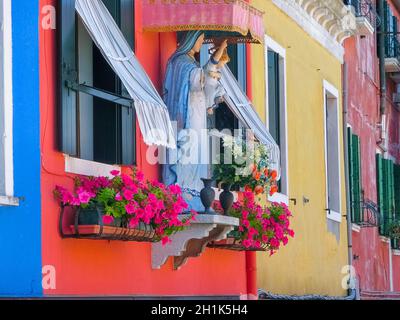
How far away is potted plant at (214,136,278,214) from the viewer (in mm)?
11508

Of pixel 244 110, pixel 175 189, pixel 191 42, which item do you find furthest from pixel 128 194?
pixel 244 110

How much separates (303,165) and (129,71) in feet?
20.0

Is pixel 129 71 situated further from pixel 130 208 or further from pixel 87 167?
pixel 130 208

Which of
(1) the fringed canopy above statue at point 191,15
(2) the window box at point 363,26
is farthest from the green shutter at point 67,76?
(2) the window box at point 363,26

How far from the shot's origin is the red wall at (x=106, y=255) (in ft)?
30.9

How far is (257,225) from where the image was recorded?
1245 centimetres

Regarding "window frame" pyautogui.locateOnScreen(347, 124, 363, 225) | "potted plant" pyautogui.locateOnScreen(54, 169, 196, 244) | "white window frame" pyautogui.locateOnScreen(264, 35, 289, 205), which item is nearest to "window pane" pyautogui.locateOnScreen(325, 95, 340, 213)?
"window frame" pyautogui.locateOnScreen(347, 124, 363, 225)

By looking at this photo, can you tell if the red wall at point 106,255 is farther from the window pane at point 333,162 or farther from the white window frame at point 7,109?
the window pane at point 333,162

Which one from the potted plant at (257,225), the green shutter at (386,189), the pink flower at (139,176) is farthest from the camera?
the green shutter at (386,189)

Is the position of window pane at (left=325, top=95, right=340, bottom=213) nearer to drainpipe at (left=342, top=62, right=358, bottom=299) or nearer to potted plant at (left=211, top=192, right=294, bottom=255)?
drainpipe at (left=342, top=62, right=358, bottom=299)

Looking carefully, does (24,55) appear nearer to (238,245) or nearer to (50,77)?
(50,77)

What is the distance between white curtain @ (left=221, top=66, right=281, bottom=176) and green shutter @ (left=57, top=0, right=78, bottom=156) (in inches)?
99.6

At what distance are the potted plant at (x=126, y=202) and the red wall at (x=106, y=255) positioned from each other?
140mm
